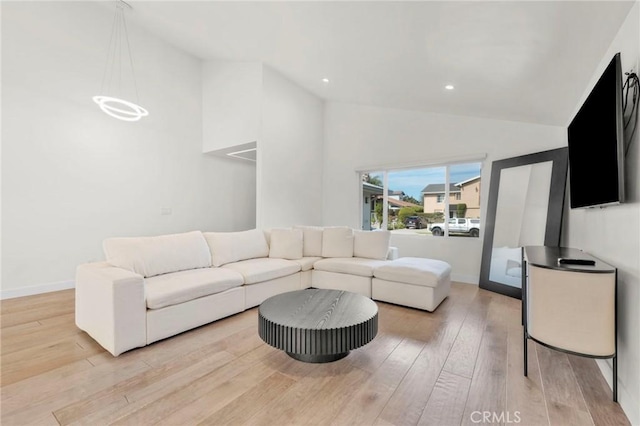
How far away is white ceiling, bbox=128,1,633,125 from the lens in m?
1.90

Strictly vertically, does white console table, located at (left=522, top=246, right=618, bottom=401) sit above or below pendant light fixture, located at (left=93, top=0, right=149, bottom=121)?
below

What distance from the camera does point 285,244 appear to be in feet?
13.6

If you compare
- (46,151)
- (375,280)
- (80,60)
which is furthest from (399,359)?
(80,60)

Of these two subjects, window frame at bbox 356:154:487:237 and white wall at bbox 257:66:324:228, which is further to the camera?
white wall at bbox 257:66:324:228

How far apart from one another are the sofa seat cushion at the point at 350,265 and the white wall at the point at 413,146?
1.64 metres

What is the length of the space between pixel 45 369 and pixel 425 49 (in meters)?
3.96

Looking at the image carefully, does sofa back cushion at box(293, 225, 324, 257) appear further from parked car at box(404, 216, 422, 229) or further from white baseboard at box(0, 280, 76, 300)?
white baseboard at box(0, 280, 76, 300)

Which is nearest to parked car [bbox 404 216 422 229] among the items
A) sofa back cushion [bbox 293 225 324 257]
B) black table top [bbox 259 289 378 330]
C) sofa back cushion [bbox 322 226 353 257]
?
sofa back cushion [bbox 322 226 353 257]

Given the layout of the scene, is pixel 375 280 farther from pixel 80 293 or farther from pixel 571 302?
pixel 80 293

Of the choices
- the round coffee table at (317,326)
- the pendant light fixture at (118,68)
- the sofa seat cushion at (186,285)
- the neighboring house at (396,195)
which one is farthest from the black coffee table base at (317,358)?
the pendant light fixture at (118,68)

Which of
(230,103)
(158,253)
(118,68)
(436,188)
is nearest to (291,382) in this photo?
(158,253)

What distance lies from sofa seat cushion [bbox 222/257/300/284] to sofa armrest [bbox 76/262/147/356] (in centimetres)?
109

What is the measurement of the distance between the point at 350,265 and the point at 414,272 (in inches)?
33.6

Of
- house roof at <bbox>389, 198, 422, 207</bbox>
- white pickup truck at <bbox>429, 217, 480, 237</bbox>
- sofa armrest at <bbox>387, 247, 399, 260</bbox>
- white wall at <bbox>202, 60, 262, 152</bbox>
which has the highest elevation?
white wall at <bbox>202, 60, 262, 152</bbox>
